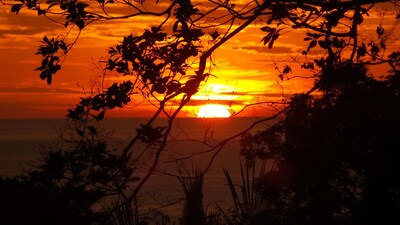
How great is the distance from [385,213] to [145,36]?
2436mm

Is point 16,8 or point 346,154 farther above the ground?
point 16,8

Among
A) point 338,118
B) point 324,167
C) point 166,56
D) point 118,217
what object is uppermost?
point 166,56

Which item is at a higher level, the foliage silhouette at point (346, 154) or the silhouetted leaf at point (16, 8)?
the silhouetted leaf at point (16, 8)

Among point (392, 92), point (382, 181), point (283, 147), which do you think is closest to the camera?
point (382, 181)

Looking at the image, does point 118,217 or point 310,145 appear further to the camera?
point 310,145

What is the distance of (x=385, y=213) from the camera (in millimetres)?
5668

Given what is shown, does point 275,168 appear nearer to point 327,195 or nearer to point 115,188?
point 327,195

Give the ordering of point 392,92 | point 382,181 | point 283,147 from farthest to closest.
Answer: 1. point 283,147
2. point 392,92
3. point 382,181

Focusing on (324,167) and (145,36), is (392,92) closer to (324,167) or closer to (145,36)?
(324,167)

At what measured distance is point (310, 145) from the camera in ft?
20.5

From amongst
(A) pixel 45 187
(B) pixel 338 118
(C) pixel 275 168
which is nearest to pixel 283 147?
(C) pixel 275 168

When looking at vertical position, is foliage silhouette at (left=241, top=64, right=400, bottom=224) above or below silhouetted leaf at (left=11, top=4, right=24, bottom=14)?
below

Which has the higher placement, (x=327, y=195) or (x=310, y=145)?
(x=310, y=145)

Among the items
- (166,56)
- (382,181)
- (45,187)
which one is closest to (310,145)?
(382,181)
